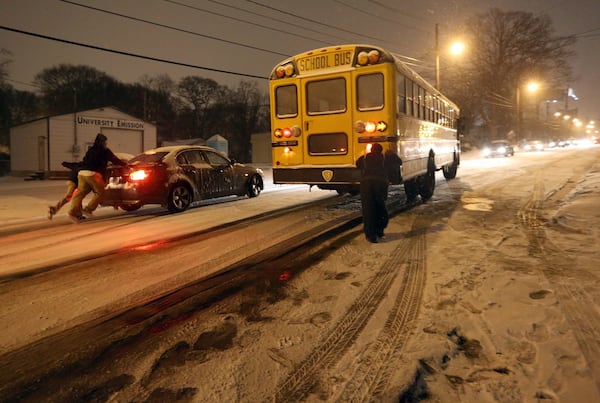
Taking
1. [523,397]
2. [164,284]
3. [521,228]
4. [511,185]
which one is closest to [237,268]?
[164,284]

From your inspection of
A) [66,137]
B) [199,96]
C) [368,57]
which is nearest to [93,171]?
[368,57]

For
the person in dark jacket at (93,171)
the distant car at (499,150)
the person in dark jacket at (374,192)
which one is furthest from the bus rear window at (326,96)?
the distant car at (499,150)

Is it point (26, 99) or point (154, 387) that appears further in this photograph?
point (26, 99)

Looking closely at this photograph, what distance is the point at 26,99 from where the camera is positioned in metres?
47.6

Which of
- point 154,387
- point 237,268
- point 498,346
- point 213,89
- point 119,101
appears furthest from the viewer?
point 213,89

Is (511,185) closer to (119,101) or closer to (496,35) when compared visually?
(496,35)

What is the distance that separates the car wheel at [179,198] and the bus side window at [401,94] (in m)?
5.28

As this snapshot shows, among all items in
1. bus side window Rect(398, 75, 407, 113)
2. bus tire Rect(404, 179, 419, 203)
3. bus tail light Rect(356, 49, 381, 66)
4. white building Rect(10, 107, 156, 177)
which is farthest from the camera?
white building Rect(10, 107, 156, 177)

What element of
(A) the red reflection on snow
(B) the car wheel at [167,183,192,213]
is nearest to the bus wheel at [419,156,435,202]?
(B) the car wheel at [167,183,192,213]

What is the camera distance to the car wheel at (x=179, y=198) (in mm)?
9854

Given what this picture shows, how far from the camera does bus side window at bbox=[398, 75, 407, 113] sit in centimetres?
830

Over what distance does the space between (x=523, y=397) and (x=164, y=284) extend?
3.63 metres

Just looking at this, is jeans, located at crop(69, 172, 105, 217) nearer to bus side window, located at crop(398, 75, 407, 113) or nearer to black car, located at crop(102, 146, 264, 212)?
black car, located at crop(102, 146, 264, 212)

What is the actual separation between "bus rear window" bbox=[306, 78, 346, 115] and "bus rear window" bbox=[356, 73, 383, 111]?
0.34m
